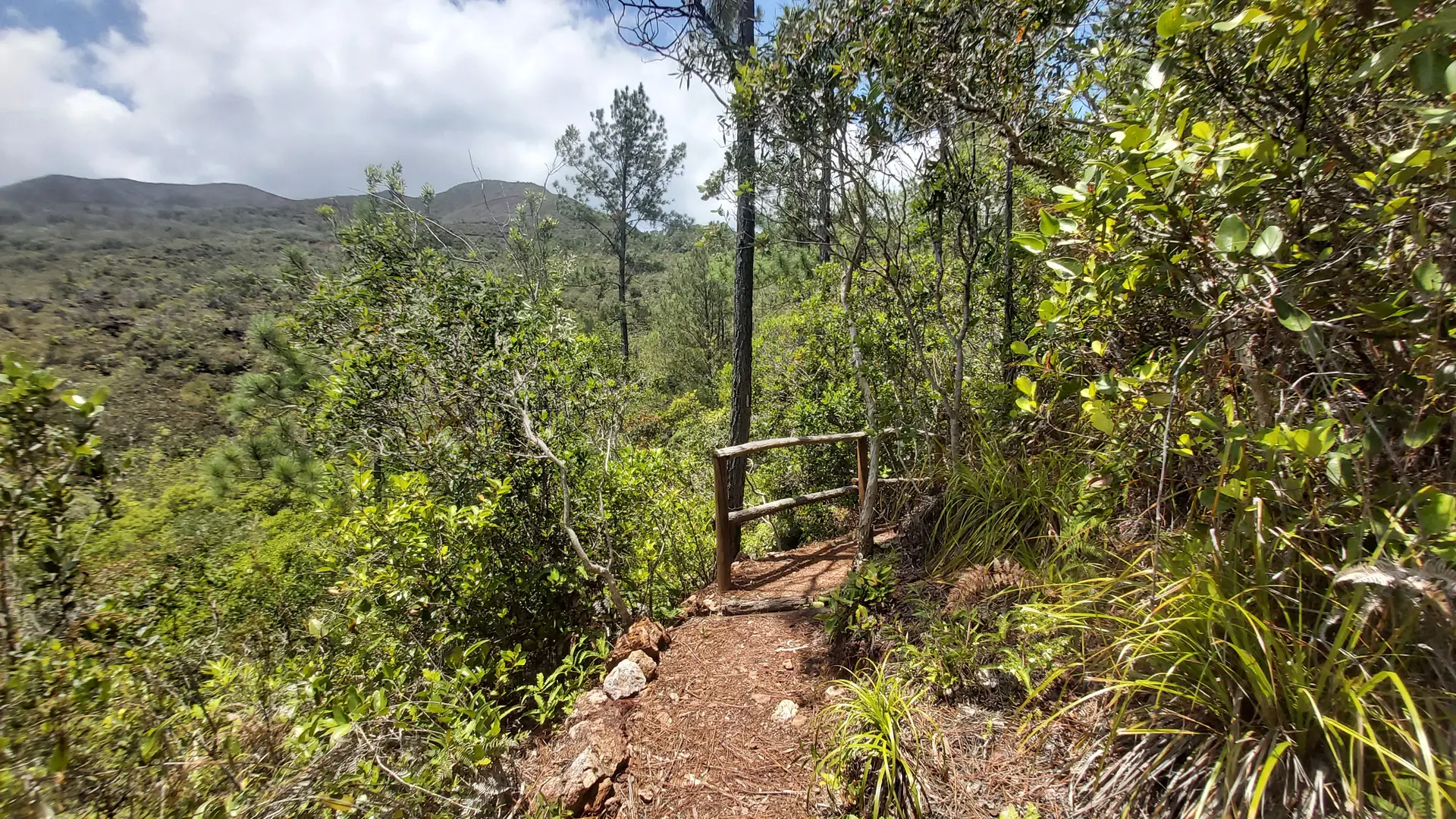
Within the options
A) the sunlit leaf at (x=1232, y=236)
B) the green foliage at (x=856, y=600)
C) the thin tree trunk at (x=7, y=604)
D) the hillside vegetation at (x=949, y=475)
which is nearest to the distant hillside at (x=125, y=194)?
the hillside vegetation at (x=949, y=475)

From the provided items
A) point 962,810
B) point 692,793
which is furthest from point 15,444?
point 962,810

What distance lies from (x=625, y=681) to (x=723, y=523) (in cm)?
139

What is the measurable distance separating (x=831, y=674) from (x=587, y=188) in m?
20.6

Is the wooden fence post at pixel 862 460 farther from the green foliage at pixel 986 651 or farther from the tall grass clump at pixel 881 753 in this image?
the tall grass clump at pixel 881 753

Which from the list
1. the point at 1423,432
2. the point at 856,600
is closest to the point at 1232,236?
the point at 1423,432

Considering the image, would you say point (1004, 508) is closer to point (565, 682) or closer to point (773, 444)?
point (773, 444)

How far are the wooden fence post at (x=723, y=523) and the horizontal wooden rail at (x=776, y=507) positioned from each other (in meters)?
0.10

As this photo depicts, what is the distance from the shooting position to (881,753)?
1814mm

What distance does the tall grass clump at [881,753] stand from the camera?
5.75ft

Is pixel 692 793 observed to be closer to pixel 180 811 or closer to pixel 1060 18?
pixel 180 811

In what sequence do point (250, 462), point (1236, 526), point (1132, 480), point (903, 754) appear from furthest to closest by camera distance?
point (250, 462), point (1132, 480), point (903, 754), point (1236, 526)

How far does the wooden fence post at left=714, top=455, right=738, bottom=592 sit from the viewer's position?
3988mm

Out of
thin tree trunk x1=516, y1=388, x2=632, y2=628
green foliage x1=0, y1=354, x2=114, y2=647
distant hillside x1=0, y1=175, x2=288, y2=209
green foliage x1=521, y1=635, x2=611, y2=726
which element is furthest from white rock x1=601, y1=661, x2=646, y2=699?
distant hillside x1=0, y1=175, x2=288, y2=209

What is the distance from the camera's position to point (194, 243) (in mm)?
37844
